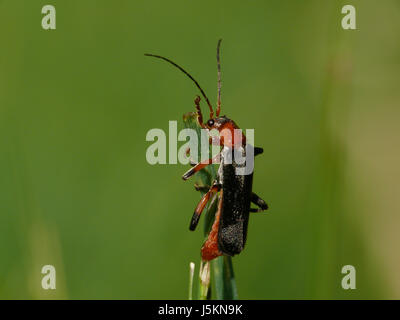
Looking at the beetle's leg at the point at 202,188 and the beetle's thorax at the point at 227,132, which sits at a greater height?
the beetle's thorax at the point at 227,132

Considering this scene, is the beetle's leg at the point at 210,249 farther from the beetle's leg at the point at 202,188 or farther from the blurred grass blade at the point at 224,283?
the beetle's leg at the point at 202,188

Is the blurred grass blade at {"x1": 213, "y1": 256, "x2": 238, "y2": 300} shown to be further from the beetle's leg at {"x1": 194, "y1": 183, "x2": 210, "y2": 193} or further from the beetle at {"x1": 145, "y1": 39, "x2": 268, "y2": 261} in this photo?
the beetle's leg at {"x1": 194, "y1": 183, "x2": 210, "y2": 193}

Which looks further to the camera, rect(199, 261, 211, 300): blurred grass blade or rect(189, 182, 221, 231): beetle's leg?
rect(189, 182, 221, 231): beetle's leg

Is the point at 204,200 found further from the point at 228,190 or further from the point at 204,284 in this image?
the point at 204,284

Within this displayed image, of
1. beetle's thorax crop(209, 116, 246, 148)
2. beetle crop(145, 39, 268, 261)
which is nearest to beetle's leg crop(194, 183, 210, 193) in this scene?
beetle crop(145, 39, 268, 261)

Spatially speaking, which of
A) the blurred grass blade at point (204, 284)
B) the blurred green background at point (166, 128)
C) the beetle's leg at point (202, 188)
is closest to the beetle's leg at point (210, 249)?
the blurred grass blade at point (204, 284)

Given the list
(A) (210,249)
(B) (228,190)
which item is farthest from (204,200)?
(A) (210,249)

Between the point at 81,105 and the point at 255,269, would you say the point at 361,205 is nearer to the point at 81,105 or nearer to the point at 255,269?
the point at 255,269

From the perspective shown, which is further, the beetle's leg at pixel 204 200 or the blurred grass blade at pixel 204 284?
the beetle's leg at pixel 204 200

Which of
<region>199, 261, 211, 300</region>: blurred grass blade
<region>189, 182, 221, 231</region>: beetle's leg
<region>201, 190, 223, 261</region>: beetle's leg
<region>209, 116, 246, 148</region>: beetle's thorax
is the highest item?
<region>209, 116, 246, 148</region>: beetle's thorax
